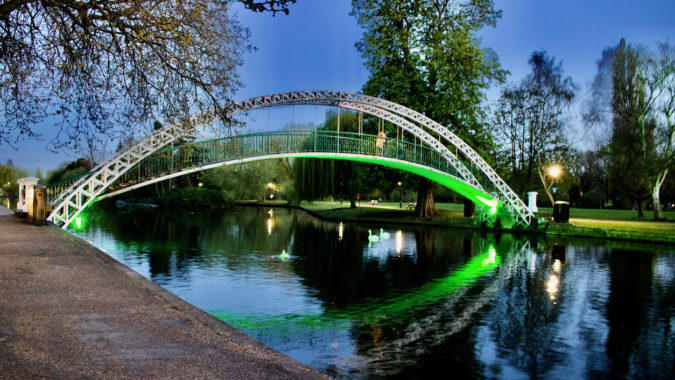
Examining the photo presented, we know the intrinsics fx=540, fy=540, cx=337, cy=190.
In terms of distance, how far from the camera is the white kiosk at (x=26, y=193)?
20156 mm

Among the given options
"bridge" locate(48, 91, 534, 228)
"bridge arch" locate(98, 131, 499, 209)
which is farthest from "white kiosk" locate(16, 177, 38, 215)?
"bridge arch" locate(98, 131, 499, 209)

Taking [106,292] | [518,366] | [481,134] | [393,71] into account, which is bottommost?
[518,366]

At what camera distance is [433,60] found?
116ft

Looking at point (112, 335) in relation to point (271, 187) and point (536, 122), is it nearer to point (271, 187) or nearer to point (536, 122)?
point (536, 122)

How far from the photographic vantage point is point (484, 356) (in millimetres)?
8672

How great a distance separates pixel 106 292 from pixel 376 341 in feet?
14.7

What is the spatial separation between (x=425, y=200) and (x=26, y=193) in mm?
25915

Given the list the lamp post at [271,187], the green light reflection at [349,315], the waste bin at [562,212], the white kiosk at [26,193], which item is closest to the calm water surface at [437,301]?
the green light reflection at [349,315]

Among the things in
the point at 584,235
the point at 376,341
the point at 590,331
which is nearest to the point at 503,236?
the point at 584,235

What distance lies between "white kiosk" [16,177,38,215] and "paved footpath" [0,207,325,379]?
39.6ft

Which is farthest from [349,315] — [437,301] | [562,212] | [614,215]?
[614,215]

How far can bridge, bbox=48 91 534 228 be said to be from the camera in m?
23.2

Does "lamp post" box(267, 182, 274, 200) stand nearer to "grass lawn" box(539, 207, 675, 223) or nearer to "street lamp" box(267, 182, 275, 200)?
"street lamp" box(267, 182, 275, 200)

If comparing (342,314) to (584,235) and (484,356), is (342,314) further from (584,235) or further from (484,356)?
(584,235)
